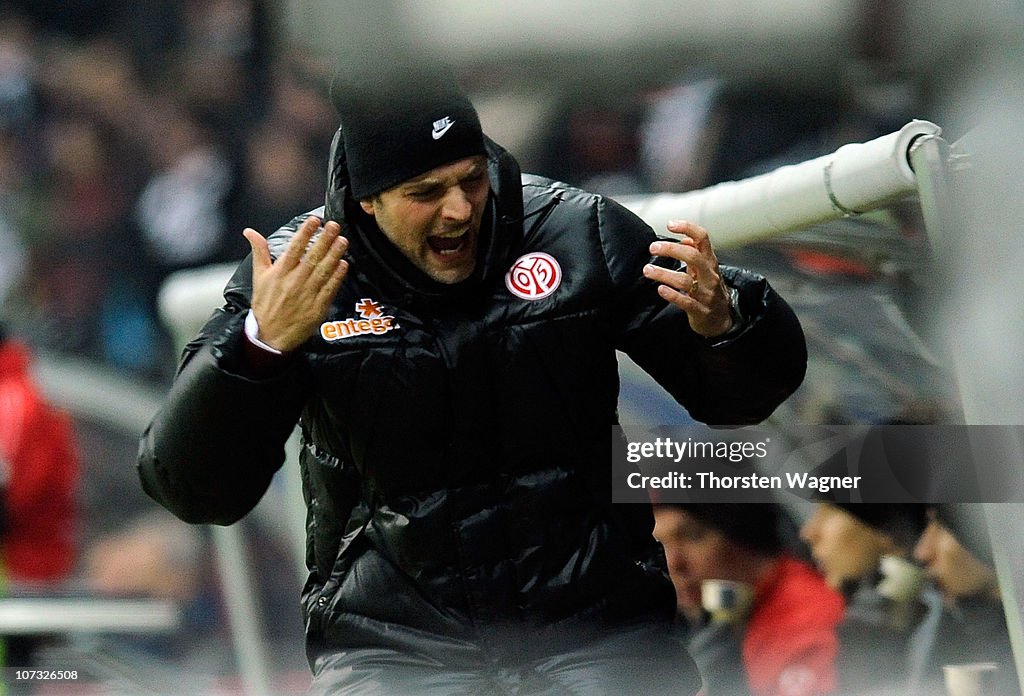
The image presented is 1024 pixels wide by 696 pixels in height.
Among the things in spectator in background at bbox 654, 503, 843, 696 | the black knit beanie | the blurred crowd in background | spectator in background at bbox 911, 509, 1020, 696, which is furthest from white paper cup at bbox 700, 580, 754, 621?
the black knit beanie

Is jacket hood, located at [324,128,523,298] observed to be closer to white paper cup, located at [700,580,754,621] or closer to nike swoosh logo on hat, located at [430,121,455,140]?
nike swoosh logo on hat, located at [430,121,455,140]

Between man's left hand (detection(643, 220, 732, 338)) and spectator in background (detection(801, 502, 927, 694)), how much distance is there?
0.45m

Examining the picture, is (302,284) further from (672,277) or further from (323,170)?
(323,170)

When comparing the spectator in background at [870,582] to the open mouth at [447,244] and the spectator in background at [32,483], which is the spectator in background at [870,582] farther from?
the spectator in background at [32,483]

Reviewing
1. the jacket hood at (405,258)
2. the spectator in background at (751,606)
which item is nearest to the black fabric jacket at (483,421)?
the jacket hood at (405,258)

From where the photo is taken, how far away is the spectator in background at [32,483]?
2.28 metres

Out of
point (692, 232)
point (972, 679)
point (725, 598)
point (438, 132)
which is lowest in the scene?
point (972, 679)

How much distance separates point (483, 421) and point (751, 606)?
669 mm

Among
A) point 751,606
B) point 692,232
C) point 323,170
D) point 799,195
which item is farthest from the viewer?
point 751,606

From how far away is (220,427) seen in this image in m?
1.44

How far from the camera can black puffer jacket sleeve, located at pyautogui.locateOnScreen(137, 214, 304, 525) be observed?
143 centimetres

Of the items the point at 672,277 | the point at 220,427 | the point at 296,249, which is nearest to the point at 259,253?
the point at 296,249

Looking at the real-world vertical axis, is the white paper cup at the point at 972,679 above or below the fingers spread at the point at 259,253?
below

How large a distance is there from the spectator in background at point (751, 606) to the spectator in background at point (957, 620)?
112 mm
